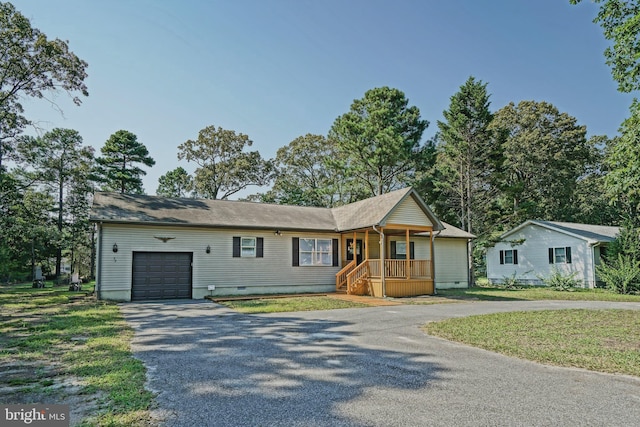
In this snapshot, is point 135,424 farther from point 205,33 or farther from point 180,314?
Result: point 205,33

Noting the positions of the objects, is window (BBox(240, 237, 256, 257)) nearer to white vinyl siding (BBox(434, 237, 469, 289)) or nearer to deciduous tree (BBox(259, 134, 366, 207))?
white vinyl siding (BBox(434, 237, 469, 289))

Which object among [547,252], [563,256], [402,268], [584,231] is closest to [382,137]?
[402,268]

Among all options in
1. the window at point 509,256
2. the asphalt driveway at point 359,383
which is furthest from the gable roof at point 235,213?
the window at point 509,256

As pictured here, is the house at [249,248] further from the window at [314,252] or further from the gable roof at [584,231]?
the gable roof at [584,231]

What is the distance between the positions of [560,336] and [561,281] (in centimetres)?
1631

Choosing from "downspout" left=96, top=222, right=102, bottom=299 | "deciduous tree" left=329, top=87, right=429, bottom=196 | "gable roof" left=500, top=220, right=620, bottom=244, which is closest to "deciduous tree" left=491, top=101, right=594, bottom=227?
"gable roof" left=500, top=220, right=620, bottom=244

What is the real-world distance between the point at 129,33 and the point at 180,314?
27.8 feet

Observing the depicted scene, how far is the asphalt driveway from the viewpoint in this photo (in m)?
3.38

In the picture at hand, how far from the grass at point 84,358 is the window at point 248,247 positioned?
596 cm

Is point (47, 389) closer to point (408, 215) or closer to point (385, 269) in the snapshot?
point (385, 269)

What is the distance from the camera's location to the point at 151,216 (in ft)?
47.5

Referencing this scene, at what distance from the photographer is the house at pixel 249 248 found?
13961 millimetres

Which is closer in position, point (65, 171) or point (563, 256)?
point (563, 256)

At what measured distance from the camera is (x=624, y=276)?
1798cm
